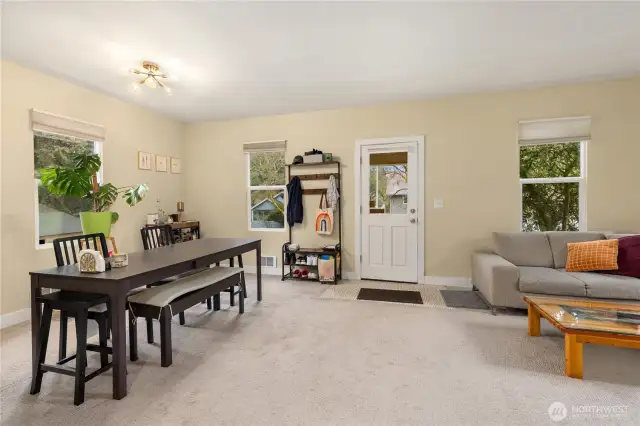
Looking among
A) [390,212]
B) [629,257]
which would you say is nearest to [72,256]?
[390,212]

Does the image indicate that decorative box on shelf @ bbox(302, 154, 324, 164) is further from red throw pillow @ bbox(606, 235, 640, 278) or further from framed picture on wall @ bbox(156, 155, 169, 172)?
red throw pillow @ bbox(606, 235, 640, 278)

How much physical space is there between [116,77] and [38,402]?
119 inches

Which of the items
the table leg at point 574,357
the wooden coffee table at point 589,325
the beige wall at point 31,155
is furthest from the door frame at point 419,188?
the beige wall at point 31,155

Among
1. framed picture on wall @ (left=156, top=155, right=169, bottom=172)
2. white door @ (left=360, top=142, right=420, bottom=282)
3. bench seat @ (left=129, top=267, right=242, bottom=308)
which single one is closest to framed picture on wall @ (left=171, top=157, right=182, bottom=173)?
framed picture on wall @ (left=156, top=155, right=169, bottom=172)

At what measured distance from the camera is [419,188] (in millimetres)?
4109

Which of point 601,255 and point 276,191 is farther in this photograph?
point 276,191

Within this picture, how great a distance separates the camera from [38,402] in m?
1.68

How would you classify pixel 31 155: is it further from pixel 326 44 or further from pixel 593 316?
pixel 593 316

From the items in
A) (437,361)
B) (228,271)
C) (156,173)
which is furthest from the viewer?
(156,173)

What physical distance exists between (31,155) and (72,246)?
1495 millimetres

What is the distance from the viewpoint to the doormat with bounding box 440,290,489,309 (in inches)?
128

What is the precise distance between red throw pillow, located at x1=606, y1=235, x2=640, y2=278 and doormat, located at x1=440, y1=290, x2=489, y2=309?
119 centimetres

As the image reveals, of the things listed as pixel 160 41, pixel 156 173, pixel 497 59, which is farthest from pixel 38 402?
pixel 497 59

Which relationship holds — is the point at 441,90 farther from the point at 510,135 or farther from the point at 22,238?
the point at 22,238
